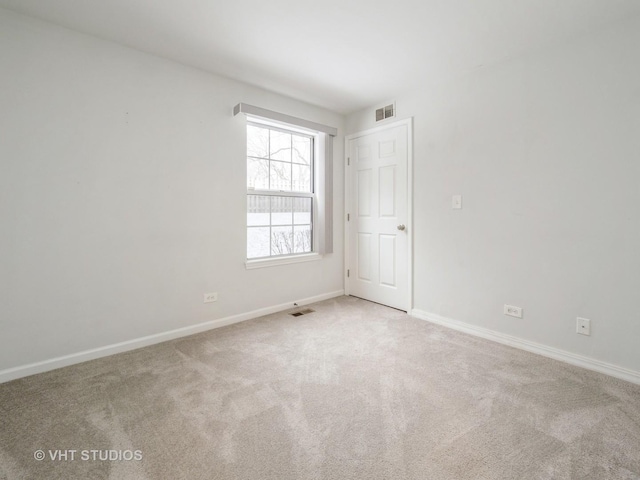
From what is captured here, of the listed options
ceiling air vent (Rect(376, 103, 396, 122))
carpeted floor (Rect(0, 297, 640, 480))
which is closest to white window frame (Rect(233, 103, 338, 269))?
ceiling air vent (Rect(376, 103, 396, 122))

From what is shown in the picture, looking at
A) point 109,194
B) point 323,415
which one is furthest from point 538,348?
point 109,194

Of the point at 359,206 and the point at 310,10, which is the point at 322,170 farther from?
the point at 310,10

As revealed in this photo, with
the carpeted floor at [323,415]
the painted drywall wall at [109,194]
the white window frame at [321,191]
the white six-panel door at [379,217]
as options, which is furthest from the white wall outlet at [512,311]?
the painted drywall wall at [109,194]

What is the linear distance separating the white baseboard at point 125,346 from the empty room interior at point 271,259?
0.05 ft

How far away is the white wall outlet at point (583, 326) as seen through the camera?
2242mm

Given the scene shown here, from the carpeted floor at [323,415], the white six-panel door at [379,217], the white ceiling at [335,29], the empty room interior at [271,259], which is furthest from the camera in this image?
the white six-panel door at [379,217]

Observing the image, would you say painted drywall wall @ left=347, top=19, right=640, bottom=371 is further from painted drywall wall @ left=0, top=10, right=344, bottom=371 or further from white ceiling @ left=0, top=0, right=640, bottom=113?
painted drywall wall @ left=0, top=10, right=344, bottom=371

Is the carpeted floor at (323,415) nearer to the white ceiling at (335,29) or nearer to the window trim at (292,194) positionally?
the window trim at (292,194)

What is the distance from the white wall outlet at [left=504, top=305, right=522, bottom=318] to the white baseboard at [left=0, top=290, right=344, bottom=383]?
7.11 feet

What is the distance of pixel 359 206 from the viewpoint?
12.9ft

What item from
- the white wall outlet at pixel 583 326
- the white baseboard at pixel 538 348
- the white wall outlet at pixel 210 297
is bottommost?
the white baseboard at pixel 538 348

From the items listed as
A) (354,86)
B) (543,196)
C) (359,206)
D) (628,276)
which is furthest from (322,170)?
(628,276)

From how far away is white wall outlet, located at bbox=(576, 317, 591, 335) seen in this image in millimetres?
2242

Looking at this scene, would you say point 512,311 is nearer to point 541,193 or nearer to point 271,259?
point 541,193
